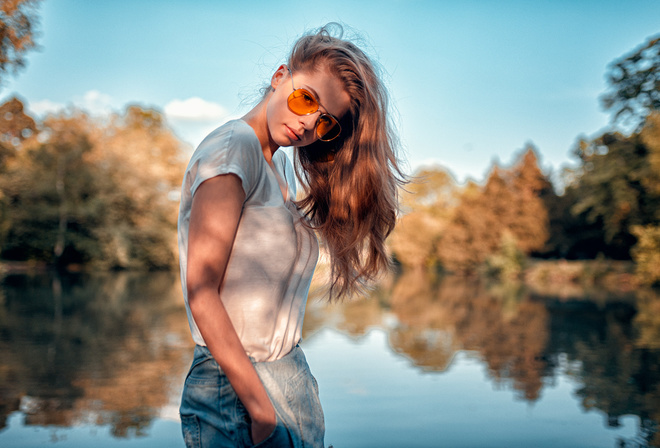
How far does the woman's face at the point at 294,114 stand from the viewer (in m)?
1.22

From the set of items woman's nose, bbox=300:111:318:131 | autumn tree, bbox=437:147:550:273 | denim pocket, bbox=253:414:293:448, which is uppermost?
autumn tree, bbox=437:147:550:273

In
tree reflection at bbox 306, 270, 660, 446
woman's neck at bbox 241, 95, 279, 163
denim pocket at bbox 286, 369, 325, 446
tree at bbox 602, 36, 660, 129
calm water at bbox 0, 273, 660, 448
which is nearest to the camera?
denim pocket at bbox 286, 369, 325, 446

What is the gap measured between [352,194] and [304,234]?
258mm

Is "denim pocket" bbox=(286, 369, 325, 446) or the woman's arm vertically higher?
the woman's arm

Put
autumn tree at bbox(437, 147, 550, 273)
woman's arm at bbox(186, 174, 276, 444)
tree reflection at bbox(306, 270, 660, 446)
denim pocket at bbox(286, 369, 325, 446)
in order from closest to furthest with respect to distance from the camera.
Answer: woman's arm at bbox(186, 174, 276, 444), denim pocket at bbox(286, 369, 325, 446), tree reflection at bbox(306, 270, 660, 446), autumn tree at bbox(437, 147, 550, 273)

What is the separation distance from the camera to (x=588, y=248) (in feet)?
116

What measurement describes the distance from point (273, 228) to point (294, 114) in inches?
10.7

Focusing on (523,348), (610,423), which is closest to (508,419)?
(610,423)

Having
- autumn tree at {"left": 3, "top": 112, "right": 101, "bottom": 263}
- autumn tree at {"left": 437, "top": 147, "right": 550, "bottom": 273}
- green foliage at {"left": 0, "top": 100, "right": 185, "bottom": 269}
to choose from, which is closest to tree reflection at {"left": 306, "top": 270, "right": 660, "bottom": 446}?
green foliage at {"left": 0, "top": 100, "right": 185, "bottom": 269}

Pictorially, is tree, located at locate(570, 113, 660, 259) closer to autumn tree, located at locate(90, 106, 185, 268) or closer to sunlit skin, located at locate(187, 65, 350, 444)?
autumn tree, located at locate(90, 106, 185, 268)

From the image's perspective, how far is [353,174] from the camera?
1.43 meters

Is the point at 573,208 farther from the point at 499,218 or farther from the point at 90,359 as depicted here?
the point at 90,359

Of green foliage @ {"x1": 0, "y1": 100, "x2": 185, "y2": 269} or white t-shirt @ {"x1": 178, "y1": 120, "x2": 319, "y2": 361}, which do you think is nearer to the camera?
white t-shirt @ {"x1": 178, "y1": 120, "x2": 319, "y2": 361}

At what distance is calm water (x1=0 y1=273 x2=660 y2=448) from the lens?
17.0 feet
